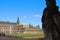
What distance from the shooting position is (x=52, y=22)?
Answer: 284 cm

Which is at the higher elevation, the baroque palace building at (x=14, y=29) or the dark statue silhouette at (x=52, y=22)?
the baroque palace building at (x=14, y=29)

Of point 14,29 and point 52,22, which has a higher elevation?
point 14,29

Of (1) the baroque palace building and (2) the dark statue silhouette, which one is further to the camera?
(1) the baroque palace building

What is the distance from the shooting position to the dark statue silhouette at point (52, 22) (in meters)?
2.82

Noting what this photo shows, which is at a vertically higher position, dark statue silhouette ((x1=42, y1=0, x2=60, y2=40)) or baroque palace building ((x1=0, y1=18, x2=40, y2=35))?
baroque palace building ((x1=0, y1=18, x2=40, y2=35))

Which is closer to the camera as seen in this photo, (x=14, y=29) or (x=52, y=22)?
(x=52, y=22)

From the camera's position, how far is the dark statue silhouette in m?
2.82

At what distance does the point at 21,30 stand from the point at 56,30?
49269mm

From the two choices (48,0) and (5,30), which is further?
(5,30)

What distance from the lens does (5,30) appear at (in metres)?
51.8

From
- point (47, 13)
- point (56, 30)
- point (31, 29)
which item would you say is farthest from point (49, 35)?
point (31, 29)

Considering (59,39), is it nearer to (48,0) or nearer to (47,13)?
(47,13)

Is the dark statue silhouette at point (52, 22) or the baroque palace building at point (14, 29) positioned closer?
the dark statue silhouette at point (52, 22)

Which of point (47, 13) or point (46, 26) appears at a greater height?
point (47, 13)
